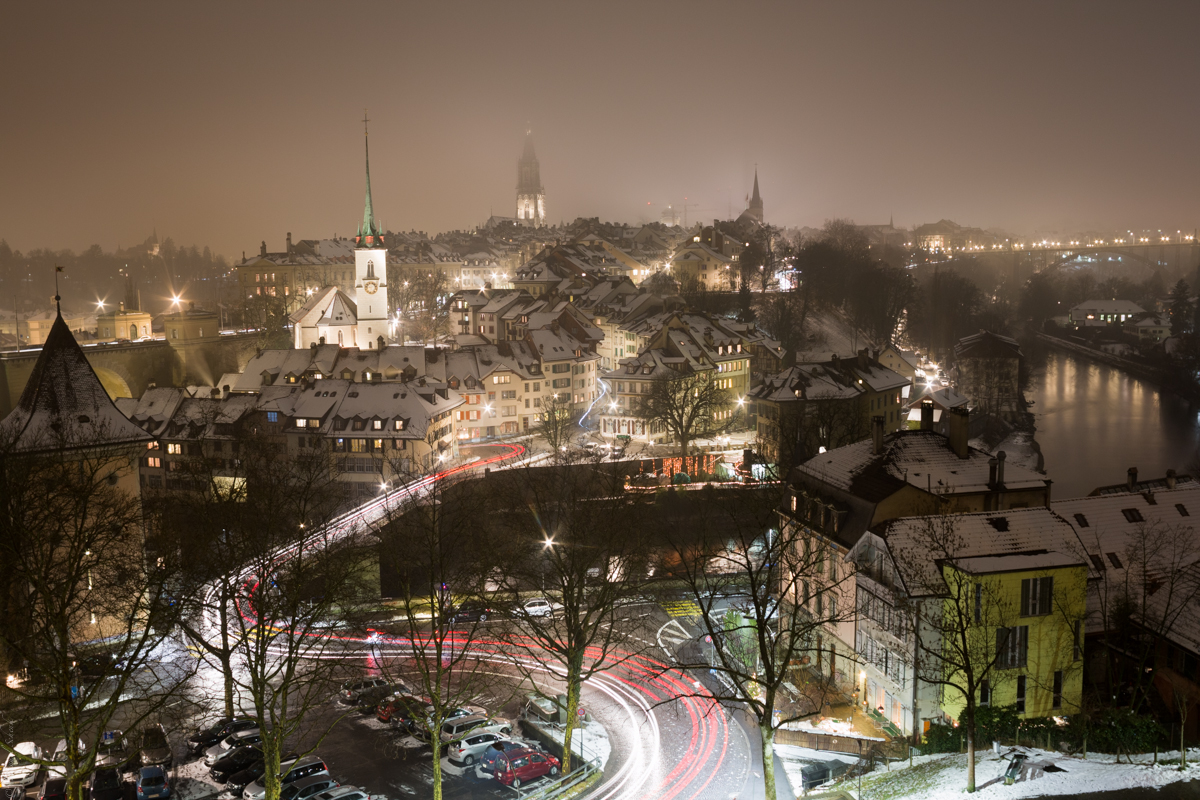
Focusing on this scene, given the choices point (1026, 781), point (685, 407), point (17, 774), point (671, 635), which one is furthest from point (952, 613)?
point (685, 407)

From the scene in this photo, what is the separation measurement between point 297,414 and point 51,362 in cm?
1421

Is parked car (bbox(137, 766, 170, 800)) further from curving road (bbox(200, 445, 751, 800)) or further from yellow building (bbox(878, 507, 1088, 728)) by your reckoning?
yellow building (bbox(878, 507, 1088, 728))

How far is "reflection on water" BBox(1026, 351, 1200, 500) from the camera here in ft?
146

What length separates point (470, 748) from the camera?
16.9 meters

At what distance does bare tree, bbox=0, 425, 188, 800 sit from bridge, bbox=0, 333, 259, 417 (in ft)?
80.7

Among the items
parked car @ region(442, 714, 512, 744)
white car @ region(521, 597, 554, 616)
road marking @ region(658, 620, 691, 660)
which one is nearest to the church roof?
white car @ region(521, 597, 554, 616)

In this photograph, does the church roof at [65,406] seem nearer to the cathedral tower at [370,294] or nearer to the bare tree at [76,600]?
the bare tree at [76,600]

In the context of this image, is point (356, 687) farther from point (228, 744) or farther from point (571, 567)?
point (571, 567)

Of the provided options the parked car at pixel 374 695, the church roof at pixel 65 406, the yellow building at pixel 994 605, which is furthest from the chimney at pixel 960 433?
the church roof at pixel 65 406

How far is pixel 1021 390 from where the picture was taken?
2370 inches

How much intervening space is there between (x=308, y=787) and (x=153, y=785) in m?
2.52

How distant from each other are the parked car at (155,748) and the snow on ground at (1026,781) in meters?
11.3

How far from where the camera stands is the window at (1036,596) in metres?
16.1

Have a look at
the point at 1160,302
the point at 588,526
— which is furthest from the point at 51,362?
the point at 1160,302
